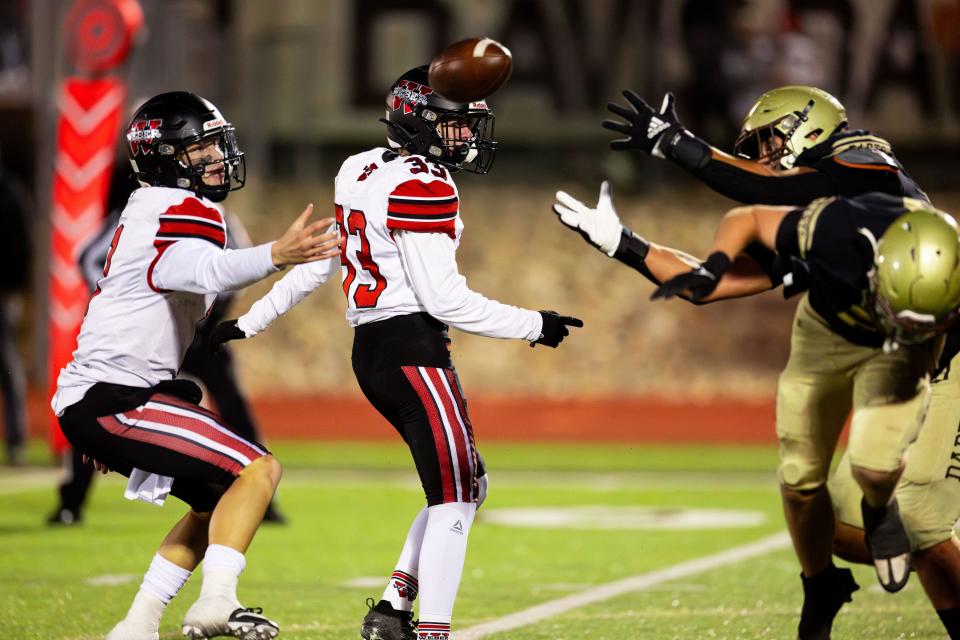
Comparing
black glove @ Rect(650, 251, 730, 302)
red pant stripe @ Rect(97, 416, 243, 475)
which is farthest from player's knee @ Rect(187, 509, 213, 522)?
black glove @ Rect(650, 251, 730, 302)

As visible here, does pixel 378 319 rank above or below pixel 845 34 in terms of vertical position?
above

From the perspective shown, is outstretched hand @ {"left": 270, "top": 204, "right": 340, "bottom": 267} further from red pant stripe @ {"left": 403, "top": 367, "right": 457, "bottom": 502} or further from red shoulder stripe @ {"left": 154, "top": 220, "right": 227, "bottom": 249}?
red pant stripe @ {"left": 403, "top": 367, "right": 457, "bottom": 502}

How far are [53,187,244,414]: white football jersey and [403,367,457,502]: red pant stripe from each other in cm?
68

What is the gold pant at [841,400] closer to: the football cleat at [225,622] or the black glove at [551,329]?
the black glove at [551,329]

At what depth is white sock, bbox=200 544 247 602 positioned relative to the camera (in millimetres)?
4430

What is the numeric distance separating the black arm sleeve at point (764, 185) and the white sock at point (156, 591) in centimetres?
193

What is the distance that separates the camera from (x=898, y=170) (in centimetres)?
459

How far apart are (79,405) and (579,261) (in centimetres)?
1437

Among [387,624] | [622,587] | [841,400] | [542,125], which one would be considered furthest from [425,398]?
[542,125]

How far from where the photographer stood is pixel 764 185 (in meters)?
4.45

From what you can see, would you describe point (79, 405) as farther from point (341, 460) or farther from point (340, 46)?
A: point (340, 46)

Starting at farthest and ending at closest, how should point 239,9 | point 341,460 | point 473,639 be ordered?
1. point 239,9
2. point 341,460
3. point 473,639

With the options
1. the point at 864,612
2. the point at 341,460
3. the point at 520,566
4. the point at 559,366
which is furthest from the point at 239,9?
the point at 864,612

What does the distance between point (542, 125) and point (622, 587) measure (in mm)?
13744
